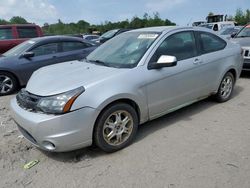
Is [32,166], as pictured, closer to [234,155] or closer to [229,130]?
[234,155]

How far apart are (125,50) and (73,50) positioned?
3763 millimetres

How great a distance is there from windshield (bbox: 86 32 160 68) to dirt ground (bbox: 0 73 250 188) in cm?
114

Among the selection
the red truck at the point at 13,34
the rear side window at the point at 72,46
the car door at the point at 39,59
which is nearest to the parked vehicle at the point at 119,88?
the car door at the point at 39,59

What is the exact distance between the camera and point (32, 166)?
3.12m

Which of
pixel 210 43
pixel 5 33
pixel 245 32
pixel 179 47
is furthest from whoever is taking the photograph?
pixel 5 33

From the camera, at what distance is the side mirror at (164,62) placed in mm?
3504

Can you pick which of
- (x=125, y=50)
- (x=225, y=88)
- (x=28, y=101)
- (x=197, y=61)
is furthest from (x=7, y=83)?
(x=225, y=88)

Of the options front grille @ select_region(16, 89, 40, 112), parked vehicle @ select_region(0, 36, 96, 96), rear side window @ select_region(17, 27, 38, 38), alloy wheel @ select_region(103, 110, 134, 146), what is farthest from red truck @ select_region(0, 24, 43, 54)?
alloy wheel @ select_region(103, 110, 134, 146)

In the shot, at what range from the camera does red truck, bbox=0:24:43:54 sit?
31.7ft

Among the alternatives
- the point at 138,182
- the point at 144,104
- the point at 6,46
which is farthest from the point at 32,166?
the point at 6,46

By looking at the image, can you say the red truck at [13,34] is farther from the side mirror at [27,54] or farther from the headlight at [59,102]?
the headlight at [59,102]

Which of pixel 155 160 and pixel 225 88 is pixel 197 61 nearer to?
pixel 225 88

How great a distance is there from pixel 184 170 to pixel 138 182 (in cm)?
57

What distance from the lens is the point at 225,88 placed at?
5.11m
